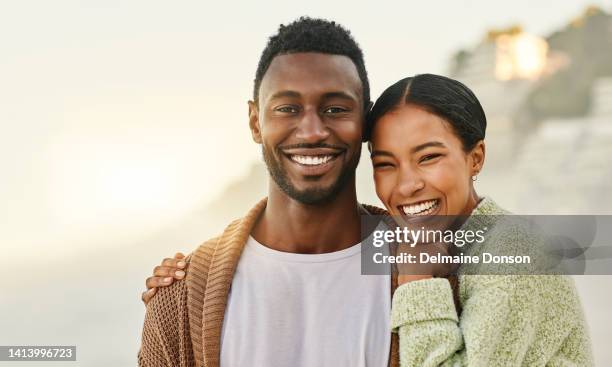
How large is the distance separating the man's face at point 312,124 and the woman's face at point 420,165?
0.48 ft

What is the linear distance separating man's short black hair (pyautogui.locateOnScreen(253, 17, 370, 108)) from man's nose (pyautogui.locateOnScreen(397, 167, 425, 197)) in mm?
387

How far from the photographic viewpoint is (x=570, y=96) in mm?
12758

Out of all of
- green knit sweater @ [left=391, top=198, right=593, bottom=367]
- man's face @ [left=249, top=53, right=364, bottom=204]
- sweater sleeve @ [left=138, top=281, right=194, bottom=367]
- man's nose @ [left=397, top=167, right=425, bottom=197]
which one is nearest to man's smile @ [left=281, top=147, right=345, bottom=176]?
man's face @ [left=249, top=53, right=364, bottom=204]

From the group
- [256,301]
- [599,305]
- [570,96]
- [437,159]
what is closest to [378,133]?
[437,159]

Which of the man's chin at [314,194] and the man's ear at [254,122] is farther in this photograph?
the man's ear at [254,122]

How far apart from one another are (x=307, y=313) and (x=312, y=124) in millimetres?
634

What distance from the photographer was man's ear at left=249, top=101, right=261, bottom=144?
9.89 ft

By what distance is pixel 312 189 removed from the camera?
2832mm

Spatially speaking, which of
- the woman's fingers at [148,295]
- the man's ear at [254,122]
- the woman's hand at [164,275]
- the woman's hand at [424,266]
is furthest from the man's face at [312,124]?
the woman's fingers at [148,295]

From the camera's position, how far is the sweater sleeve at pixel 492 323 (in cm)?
237

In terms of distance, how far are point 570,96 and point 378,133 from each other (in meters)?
10.9

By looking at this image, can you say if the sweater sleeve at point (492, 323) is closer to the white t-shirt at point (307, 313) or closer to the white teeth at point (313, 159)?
the white t-shirt at point (307, 313)

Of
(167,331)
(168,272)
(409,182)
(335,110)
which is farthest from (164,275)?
(409,182)

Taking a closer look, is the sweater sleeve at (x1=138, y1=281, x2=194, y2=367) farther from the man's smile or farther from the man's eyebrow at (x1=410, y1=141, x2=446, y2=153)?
the man's eyebrow at (x1=410, y1=141, x2=446, y2=153)
